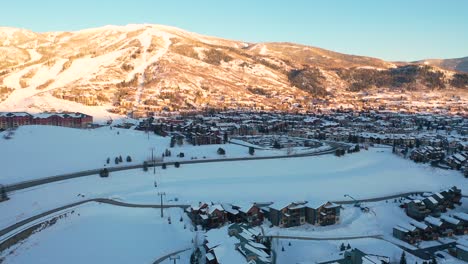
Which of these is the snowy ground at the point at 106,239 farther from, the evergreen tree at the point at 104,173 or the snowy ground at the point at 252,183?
the evergreen tree at the point at 104,173

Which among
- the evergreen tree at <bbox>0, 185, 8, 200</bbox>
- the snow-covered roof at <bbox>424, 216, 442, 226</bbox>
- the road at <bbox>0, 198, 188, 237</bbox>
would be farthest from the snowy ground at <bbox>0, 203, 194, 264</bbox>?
the snow-covered roof at <bbox>424, 216, 442, 226</bbox>

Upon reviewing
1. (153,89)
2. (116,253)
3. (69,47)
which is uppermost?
(69,47)

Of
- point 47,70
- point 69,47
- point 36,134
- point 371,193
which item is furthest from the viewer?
point 69,47

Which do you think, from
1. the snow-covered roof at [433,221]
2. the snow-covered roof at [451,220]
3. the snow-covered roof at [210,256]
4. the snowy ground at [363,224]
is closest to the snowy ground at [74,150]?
the snowy ground at [363,224]

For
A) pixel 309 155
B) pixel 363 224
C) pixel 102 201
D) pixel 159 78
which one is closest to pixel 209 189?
pixel 102 201

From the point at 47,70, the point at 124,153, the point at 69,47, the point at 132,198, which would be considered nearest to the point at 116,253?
the point at 132,198

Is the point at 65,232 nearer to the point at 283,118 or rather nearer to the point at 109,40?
the point at 283,118

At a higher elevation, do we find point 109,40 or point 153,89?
point 109,40
